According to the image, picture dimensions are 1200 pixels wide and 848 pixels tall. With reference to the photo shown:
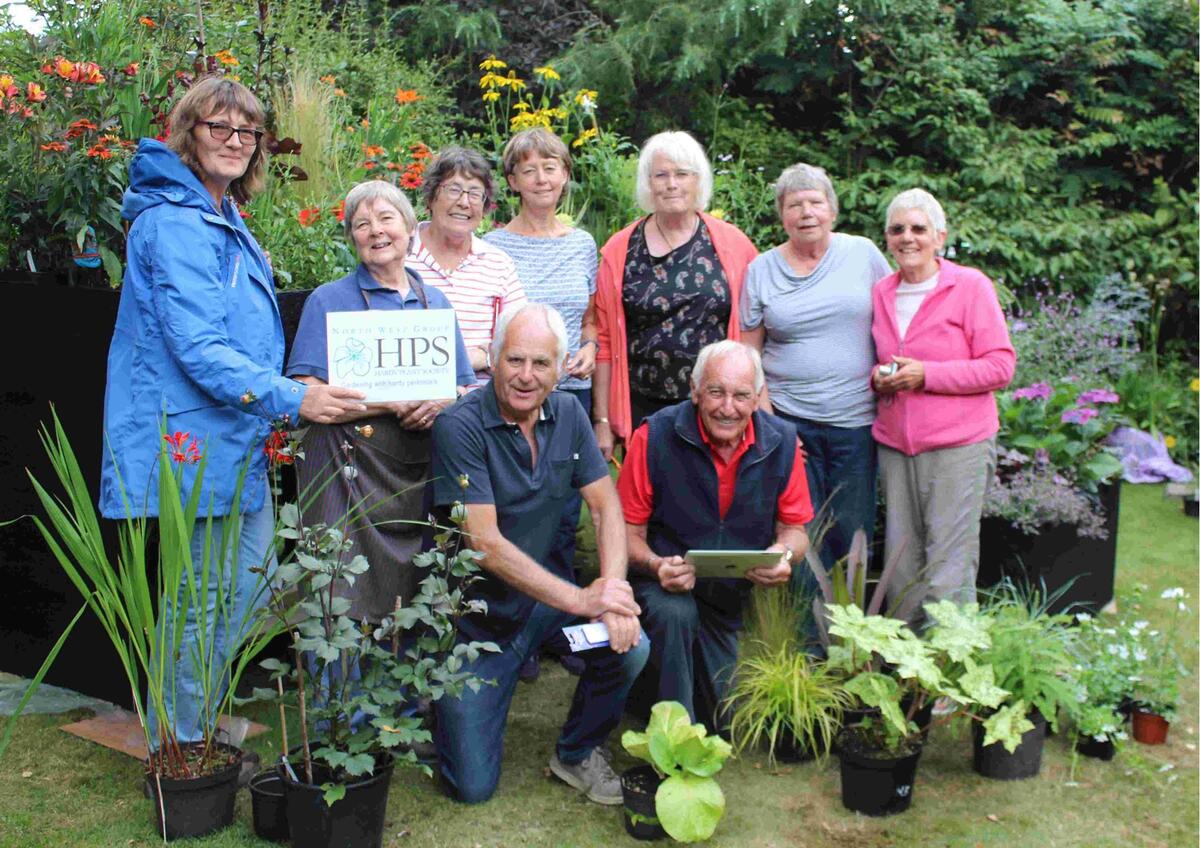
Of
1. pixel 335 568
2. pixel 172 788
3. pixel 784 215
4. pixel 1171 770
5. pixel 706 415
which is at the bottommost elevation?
pixel 1171 770

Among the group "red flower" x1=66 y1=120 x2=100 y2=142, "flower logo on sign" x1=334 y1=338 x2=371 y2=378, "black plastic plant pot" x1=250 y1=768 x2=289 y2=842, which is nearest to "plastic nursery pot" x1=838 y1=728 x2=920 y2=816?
"black plastic plant pot" x1=250 y1=768 x2=289 y2=842

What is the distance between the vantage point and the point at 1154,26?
28.9 ft

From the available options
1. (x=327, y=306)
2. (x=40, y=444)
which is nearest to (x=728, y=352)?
(x=327, y=306)

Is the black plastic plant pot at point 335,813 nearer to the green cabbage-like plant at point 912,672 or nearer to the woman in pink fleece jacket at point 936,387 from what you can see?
the green cabbage-like plant at point 912,672

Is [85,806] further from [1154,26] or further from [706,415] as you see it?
[1154,26]

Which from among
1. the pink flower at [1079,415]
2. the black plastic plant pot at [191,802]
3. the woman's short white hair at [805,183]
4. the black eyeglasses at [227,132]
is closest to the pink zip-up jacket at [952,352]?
the woman's short white hair at [805,183]

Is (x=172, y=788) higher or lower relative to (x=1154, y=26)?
lower

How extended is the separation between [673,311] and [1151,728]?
2156 millimetres

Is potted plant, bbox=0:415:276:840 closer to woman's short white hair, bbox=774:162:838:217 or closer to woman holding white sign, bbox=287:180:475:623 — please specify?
woman holding white sign, bbox=287:180:475:623

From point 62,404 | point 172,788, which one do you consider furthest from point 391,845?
point 62,404

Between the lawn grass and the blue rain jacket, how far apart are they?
905 millimetres

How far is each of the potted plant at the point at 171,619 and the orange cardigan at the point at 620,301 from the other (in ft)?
5.31

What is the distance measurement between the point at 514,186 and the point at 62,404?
1719 millimetres

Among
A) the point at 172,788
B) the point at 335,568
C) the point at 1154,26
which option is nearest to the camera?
the point at 335,568
